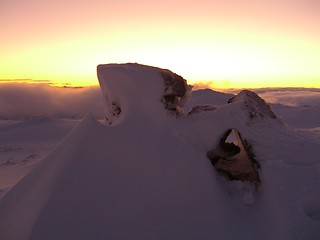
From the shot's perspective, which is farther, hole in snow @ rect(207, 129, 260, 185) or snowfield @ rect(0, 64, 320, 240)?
hole in snow @ rect(207, 129, 260, 185)

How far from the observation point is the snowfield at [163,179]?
4.62 meters

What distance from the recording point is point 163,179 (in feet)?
17.4

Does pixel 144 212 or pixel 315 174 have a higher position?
pixel 315 174

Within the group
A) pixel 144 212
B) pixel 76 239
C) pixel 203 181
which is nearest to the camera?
pixel 76 239

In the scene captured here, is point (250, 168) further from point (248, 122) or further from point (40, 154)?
point (40, 154)

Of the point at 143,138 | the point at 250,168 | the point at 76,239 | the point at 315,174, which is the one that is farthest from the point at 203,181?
the point at 76,239

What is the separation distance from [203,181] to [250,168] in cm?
97

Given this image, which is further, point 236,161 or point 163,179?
point 236,161

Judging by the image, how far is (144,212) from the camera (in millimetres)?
4789

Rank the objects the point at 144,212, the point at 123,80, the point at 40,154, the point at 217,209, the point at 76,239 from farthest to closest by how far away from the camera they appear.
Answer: the point at 40,154 → the point at 123,80 → the point at 217,209 → the point at 144,212 → the point at 76,239

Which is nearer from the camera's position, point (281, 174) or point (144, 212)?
point (144, 212)

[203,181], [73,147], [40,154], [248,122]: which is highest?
[248,122]

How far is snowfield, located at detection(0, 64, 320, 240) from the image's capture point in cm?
462

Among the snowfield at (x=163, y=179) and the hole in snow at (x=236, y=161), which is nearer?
the snowfield at (x=163, y=179)
